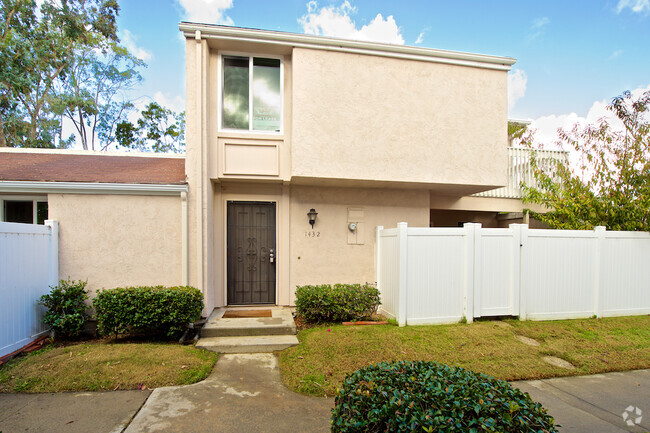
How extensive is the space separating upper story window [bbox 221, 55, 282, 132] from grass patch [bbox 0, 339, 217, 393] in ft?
15.5

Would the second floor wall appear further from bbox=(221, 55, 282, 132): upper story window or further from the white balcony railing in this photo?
the white balcony railing

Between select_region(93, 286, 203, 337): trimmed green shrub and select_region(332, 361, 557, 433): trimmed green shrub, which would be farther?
select_region(93, 286, 203, 337): trimmed green shrub

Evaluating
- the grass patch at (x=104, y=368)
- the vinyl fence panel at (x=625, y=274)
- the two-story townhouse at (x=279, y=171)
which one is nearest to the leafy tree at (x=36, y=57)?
the two-story townhouse at (x=279, y=171)

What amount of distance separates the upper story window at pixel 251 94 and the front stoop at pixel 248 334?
413cm

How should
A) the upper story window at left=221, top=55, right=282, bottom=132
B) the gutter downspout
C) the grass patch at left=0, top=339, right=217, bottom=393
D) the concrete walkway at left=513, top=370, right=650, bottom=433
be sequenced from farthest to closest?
the upper story window at left=221, top=55, right=282, bottom=132
the gutter downspout
the grass patch at left=0, top=339, right=217, bottom=393
the concrete walkway at left=513, top=370, right=650, bottom=433

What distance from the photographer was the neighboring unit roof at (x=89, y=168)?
6.55m

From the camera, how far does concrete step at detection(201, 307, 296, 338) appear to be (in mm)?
5867

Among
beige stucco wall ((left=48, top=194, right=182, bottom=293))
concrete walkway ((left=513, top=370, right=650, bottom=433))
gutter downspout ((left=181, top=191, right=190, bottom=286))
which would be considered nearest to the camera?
concrete walkway ((left=513, top=370, right=650, bottom=433))

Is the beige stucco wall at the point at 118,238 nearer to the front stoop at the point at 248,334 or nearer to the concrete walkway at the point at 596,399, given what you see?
the front stoop at the point at 248,334

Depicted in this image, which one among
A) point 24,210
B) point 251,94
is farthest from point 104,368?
point 251,94

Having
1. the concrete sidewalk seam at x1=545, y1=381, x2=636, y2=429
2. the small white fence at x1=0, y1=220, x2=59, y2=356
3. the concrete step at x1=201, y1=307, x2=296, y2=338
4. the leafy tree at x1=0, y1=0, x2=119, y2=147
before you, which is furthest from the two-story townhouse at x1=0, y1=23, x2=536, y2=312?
the leafy tree at x1=0, y1=0, x2=119, y2=147

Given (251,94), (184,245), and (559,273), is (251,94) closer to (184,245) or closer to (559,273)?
(184,245)

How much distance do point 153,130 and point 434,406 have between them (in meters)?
25.0

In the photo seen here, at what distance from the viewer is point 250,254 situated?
7.58m
